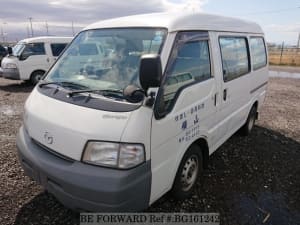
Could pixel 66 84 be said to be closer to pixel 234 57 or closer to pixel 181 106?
pixel 181 106

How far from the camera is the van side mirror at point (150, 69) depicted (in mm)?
1938

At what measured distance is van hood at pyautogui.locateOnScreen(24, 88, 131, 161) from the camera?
2076mm

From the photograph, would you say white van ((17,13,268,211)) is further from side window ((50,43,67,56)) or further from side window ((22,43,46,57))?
side window ((50,43,67,56))

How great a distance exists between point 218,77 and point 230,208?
1.57 m

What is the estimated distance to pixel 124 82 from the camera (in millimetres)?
2424

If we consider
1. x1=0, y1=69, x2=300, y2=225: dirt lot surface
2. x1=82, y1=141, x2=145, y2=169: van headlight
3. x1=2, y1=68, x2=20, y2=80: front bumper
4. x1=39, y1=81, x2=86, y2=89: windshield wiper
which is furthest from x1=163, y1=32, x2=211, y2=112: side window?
x1=2, y1=68, x2=20, y2=80: front bumper

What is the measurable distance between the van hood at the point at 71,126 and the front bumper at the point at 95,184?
124mm

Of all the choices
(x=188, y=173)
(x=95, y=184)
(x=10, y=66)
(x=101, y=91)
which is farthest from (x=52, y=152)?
(x=10, y=66)

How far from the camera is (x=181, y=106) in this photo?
101 inches

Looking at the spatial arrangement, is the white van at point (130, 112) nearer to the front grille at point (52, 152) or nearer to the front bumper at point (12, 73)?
the front grille at point (52, 152)

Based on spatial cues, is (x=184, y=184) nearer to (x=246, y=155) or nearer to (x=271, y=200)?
(x=271, y=200)

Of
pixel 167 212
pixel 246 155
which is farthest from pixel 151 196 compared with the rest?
pixel 246 155

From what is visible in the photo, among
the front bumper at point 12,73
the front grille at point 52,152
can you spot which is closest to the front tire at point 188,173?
the front grille at point 52,152

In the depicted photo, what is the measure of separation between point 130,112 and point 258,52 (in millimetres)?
3949
